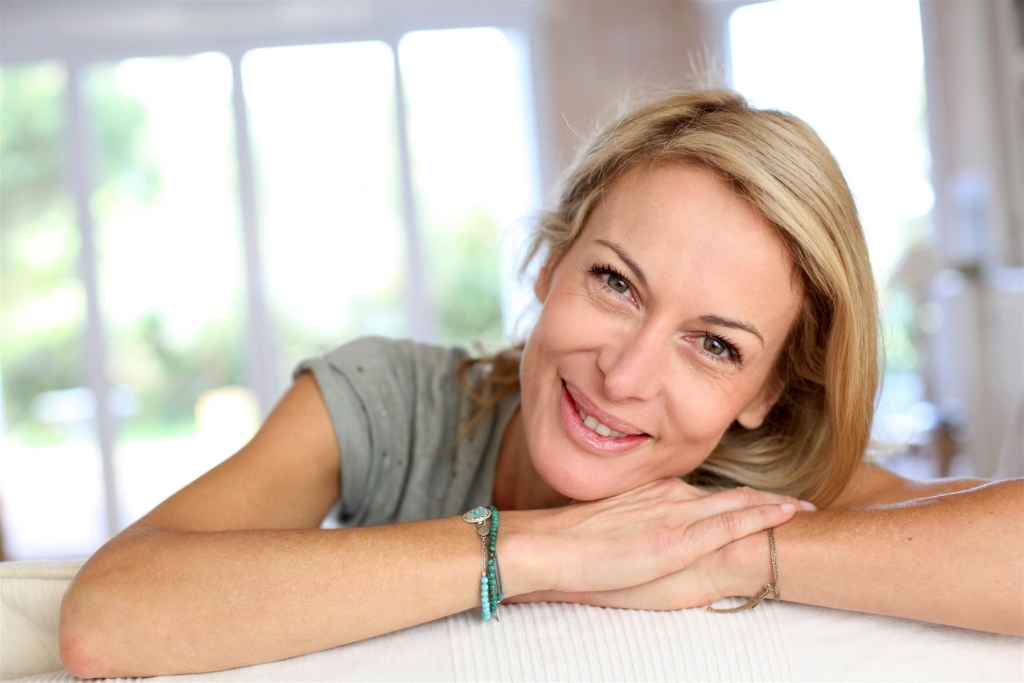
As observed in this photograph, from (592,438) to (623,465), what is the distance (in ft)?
0.19

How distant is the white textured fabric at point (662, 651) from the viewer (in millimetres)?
920

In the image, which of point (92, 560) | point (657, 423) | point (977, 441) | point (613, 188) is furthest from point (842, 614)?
point (977, 441)

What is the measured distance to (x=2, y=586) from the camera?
1.10 metres

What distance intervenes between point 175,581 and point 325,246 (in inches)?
241

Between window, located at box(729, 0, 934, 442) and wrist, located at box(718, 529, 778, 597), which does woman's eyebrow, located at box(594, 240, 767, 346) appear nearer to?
wrist, located at box(718, 529, 778, 597)

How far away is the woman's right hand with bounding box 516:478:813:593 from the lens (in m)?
1.06

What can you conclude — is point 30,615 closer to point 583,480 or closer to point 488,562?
point 488,562

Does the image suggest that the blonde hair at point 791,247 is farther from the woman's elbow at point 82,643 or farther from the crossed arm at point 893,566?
the woman's elbow at point 82,643

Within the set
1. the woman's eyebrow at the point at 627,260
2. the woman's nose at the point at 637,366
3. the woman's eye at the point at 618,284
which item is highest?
the woman's eyebrow at the point at 627,260

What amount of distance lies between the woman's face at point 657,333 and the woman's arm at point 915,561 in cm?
22

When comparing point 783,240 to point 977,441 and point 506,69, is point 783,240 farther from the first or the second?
point 506,69

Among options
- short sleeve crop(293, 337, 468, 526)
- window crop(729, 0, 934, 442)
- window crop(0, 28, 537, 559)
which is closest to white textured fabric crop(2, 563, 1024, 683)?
short sleeve crop(293, 337, 468, 526)

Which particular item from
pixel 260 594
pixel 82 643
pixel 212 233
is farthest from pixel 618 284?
pixel 212 233

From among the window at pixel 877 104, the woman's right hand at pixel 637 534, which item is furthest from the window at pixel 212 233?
the woman's right hand at pixel 637 534
